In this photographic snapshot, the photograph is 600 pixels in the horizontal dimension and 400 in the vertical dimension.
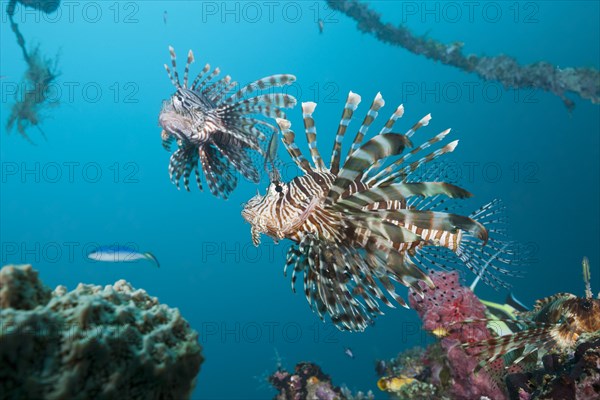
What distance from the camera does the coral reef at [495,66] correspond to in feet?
32.2

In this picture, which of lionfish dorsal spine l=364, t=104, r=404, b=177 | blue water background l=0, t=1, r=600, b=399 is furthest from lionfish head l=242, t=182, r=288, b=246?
blue water background l=0, t=1, r=600, b=399

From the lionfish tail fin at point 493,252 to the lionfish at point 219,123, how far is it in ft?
8.41

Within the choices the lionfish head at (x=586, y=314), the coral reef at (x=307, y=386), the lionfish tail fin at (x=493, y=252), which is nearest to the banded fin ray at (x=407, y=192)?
the lionfish tail fin at (x=493, y=252)

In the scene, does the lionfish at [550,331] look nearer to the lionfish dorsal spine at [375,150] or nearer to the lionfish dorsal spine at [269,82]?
the lionfish dorsal spine at [375,150]

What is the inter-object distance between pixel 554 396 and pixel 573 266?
4322cm

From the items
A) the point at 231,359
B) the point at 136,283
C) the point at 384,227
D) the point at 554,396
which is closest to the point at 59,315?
the point at 384,227

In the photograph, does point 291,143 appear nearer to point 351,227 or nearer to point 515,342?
point 351,227

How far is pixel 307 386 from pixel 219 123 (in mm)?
4592

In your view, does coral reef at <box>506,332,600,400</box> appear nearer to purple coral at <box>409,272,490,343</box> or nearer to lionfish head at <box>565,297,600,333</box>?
lionfish head at <box>565,297,600,333</box>

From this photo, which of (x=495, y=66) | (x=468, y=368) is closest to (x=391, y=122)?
(x=468, y=368)

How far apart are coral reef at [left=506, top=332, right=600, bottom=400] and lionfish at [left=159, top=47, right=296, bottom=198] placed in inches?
143

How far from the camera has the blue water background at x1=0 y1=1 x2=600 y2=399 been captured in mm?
40562

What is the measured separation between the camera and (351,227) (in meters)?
3.32

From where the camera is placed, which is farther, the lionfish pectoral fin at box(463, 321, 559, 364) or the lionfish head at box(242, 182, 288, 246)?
the lionfish head at box(242, 182, 288, 246)
